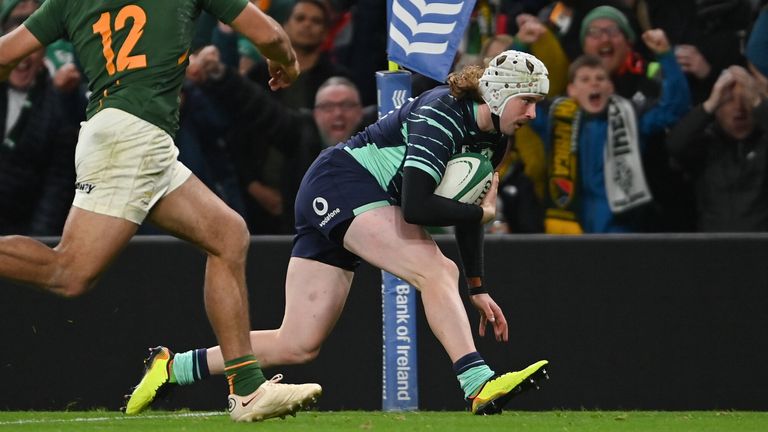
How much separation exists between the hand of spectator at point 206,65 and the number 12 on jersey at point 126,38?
346 cm

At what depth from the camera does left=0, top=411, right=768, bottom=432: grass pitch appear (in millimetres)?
6422

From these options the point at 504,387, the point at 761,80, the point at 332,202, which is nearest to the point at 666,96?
the point at 761,80

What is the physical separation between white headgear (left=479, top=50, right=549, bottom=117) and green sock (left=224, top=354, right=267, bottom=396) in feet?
5.03

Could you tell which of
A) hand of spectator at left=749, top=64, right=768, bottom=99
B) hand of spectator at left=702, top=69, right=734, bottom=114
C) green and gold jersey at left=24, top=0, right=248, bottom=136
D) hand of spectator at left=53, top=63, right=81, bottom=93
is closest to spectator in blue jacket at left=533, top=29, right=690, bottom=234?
hand of spectator at left=702, top=69, right=734, bottom=114

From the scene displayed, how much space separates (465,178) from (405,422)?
3.64 feet

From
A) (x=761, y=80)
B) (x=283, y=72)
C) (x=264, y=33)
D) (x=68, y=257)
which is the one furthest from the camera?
(x=761, y=80)

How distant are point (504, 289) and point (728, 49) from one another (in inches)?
112

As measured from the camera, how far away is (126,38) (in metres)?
6.33

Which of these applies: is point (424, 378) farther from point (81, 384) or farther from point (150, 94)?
point (150, 94)

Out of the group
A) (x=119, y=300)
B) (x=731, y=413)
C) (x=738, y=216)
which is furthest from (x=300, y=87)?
(x=731, y=413)

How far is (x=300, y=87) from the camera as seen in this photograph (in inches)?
402

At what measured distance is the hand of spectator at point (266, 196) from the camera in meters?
9.97

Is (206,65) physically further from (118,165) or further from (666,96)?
(118,165)

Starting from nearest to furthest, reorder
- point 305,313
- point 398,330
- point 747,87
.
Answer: point 305,313 → point 398,330 → point 747,87
